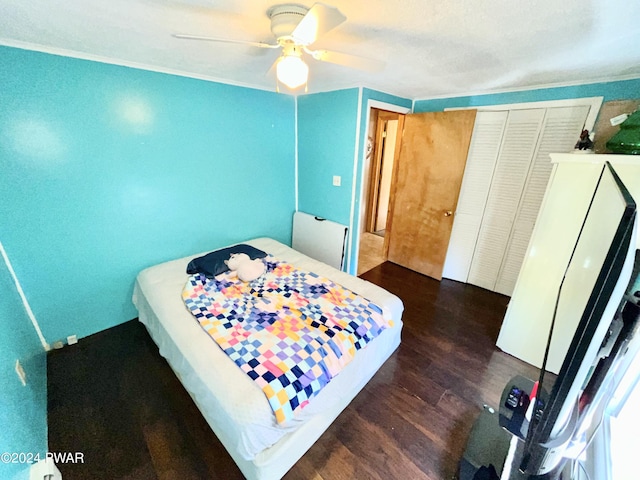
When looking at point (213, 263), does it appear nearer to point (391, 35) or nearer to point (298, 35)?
point (298, 35)

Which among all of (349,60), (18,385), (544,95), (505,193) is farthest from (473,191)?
(18,385)

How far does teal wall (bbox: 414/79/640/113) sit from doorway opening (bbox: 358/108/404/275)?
102 centimetres

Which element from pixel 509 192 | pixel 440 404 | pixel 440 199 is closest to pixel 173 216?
pixel 440 404

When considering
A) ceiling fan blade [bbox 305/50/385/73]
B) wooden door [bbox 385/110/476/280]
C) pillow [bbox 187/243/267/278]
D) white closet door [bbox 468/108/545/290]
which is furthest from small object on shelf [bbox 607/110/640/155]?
pillow [bbox 187/243/267/278]

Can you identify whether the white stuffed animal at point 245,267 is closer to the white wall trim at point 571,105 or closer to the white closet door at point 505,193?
the white closet door at point 505,193

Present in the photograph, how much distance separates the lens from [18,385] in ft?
4.24

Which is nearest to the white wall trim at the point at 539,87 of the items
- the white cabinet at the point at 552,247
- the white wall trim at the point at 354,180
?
the white cabinet at the point at 552,247

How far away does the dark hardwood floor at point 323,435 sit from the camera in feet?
4.31

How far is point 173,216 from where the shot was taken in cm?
236

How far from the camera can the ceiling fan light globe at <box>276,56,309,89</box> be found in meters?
1.19

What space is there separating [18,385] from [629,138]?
3.71 metres

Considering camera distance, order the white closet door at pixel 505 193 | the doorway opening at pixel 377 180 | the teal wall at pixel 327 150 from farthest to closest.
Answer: the doorway opening at pixel 377 180, the teal wall at pixel 327 150, the white closet door at pixel 505 193

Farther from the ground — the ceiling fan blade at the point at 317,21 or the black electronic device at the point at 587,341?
the ceiling fan blade at the point at 317,21

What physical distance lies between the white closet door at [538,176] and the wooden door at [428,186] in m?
0.60
